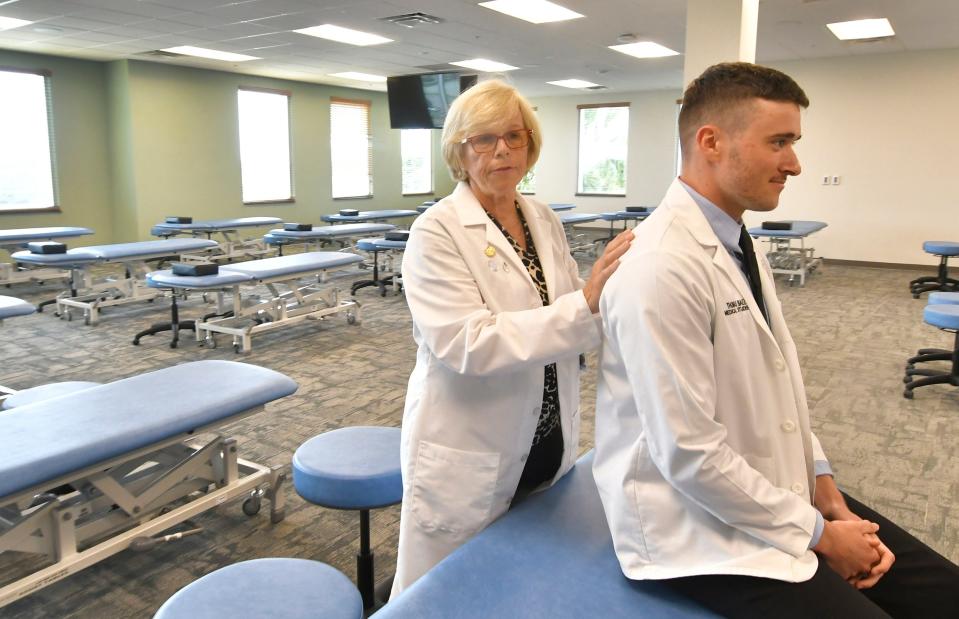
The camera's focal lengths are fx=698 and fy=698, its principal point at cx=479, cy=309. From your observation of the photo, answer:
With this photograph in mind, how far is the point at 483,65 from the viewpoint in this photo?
10008mm

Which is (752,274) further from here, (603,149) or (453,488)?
(603,149)

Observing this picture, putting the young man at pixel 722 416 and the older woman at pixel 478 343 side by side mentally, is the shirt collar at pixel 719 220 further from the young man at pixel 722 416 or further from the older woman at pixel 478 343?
the older woman at pixel 478 343

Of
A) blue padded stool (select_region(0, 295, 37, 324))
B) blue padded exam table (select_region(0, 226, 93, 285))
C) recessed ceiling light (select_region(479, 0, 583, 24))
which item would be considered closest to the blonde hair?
blue padded stool (select_region(0, 295, 37, 324))

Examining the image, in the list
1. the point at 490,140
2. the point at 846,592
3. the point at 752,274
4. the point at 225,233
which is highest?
the point at 490,140

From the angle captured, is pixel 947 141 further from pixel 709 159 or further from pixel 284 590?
pixel 284 590

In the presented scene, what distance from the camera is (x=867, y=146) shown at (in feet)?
31.0

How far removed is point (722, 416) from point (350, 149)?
1272 centimetres

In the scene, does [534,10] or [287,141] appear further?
[287,141]

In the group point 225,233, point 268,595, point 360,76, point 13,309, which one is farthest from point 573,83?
point 268,595

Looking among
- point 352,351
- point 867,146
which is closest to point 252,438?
point 352,351

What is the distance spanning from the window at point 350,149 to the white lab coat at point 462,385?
11.8 metres

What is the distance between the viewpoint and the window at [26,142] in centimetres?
886

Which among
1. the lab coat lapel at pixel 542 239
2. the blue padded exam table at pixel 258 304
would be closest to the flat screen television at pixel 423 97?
the blue padded exam table at pixel 258 304

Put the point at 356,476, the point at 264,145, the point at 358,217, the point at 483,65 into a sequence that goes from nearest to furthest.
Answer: the point at 356,476 < the point at 483,65 < the point at 358,217 < the point at 264,145
